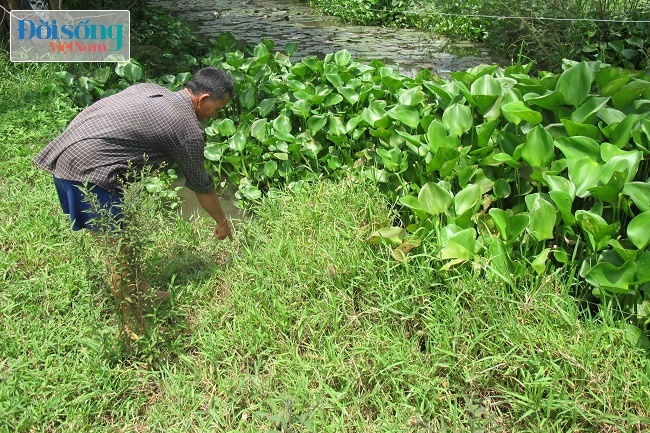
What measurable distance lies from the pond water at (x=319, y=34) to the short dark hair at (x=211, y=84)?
8.51ft

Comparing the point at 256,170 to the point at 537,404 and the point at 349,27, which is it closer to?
the point at 537,404

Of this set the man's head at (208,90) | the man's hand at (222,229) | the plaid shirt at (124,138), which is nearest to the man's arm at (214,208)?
the man's hand at (222,229)

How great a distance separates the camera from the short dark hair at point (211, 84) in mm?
2664

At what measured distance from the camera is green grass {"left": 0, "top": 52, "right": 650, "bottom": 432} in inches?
84.5

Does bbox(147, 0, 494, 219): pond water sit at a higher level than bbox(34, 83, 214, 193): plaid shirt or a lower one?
lower

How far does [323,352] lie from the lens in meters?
2.42

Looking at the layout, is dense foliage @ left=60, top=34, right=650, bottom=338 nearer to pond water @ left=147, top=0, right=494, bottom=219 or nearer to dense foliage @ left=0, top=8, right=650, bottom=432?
dense foliage @ left=0, top=8, right=650, bottom=432

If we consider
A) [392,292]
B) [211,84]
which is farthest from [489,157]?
[211,84]

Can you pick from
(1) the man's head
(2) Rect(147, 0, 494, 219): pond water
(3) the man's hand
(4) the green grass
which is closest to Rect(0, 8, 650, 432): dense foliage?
(4) the green grass

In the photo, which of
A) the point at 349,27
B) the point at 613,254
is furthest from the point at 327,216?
the point at 349,27

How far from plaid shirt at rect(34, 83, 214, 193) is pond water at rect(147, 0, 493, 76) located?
2.80m

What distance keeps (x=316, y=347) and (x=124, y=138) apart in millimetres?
1157

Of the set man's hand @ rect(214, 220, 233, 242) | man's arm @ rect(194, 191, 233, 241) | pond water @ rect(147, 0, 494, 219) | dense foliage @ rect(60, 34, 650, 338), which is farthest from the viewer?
pond water @ rect(147, 0, 494, 219)

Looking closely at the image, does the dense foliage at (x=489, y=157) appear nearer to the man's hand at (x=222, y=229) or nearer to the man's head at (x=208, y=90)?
the man's hand at (x=222, y=229)
